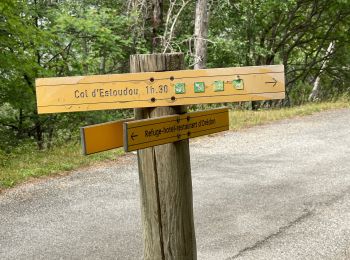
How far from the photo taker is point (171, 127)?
7.64ft

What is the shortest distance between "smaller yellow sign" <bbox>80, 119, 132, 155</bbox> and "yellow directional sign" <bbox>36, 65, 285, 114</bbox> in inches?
4.1

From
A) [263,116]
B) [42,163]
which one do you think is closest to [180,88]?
[42,163]

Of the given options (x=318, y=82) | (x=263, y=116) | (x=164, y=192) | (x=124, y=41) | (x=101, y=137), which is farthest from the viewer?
(x=318, y=82)

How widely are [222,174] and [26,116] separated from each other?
698 centimetres

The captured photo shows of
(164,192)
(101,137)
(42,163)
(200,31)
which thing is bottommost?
(42,163)

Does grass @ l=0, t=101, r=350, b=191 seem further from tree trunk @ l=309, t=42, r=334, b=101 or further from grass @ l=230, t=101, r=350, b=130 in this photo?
tree trunk @ l=309, t=42, r=334, b=101

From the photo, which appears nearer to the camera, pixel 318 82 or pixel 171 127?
pixel 171 127

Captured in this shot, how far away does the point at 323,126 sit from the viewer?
32.9 ft

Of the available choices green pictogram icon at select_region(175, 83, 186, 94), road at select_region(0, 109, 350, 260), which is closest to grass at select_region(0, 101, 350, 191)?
road at select_region(0, 109, 350, 260)

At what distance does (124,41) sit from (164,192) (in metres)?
10.3

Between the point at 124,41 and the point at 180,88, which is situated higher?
the point at 124,41

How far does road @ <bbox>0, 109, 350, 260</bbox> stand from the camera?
4.27 meters

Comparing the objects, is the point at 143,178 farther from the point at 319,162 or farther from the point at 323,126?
the point at 323,126

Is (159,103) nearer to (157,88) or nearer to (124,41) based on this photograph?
(157,88)
